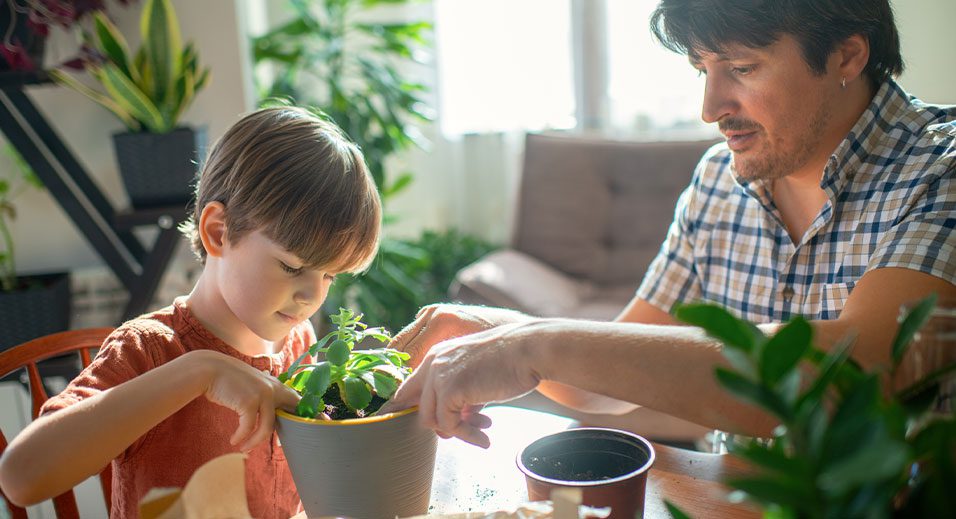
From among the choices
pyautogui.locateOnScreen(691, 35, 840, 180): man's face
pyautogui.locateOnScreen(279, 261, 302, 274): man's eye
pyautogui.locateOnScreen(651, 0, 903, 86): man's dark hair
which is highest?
pyautogui.locateOnScreen(651, 0, 903, 86): man's dark hair

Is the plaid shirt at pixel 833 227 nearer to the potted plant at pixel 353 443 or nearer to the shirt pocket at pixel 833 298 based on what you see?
the shirt pocket at pixel 833 298

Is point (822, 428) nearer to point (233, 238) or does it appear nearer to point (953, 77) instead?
point (233, 238)

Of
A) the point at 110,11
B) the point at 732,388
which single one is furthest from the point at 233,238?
the point at 110,11

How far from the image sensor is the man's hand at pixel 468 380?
849 millimetres

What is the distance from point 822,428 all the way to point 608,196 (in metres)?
2.85

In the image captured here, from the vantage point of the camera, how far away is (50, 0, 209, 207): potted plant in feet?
8.11

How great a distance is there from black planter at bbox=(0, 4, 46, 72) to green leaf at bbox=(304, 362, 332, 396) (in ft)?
Answer: 6.75

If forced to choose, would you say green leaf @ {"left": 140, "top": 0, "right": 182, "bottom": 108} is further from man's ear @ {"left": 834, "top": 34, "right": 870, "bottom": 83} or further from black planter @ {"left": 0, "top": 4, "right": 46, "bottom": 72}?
man's ear @ {"left": 834, "top": 34, "right": 870, "bottom": 83}

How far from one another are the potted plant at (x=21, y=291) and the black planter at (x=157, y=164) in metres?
0.38

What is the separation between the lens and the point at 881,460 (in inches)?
15.1

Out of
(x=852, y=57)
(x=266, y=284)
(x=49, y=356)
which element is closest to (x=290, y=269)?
(x=266, y=284)

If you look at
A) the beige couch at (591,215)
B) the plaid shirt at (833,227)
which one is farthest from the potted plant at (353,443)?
the beige couch at (591,215)

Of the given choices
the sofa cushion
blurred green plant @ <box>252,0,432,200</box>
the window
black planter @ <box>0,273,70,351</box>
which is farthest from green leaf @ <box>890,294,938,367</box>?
the window

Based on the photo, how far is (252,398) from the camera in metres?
0.85
